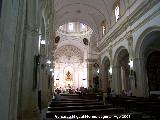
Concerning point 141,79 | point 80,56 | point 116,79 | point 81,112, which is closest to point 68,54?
point 80,56

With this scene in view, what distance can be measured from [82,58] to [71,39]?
391cm

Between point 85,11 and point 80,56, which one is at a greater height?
point 85,11

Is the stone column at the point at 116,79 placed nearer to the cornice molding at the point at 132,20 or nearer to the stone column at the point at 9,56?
the cornice molding at the point at 132,20

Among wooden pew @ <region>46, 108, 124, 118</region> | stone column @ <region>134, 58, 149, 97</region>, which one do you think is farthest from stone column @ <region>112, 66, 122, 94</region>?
wooden pew @ <region>46, 108, 124, 118</region>

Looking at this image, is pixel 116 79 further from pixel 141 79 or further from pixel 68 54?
pixel 68 54

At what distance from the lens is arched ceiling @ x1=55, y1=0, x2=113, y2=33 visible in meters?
18.7

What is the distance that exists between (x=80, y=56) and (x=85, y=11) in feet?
44.4

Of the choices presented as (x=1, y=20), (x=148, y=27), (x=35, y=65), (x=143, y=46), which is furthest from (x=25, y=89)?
(x=143, y=46)

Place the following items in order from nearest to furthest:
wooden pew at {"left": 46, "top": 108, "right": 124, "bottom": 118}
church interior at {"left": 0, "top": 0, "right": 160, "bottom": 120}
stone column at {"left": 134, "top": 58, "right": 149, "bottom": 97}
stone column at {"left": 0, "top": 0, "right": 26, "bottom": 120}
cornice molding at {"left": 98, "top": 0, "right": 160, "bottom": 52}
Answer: stone column at {"left": 0, "top": 0, "right": 26, "bottom": 120}
church interior at {"left": 0, "top": 0, "right": 160, "bottom": 120}
wooden pew at {"left": 46, "top": 108, "right": 124, "bottom": 118}
cornice molding at {"left": 98, "top": 0, "right": 160, "bottom": 52}
stone column at {"left": 134, "top": 58, "right": 149, "bottom": 97}

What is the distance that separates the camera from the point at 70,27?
33219mm

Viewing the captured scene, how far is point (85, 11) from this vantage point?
21234mm

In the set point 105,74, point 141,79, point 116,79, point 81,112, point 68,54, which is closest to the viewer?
point 81,112

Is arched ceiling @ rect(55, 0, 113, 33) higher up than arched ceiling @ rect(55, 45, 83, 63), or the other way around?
arched ceiling @ rect(55, 0, 113, 33)

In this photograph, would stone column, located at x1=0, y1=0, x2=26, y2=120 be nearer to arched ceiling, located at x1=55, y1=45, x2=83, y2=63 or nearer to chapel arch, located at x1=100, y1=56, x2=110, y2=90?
chapel arch, located at x1=100, y1=56, x2=110, y2=90
